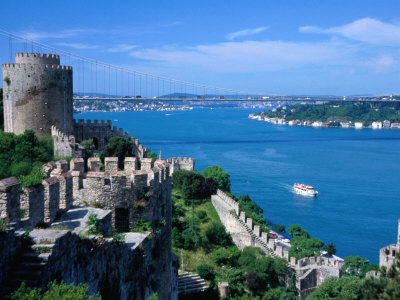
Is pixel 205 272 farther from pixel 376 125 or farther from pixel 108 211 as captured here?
pixel 376 125

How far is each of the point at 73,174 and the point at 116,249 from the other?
108 cm

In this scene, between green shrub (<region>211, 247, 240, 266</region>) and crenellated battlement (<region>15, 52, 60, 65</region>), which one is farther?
green shrub (<region>211, 247, 240, 266</region>)

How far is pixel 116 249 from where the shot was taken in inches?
181

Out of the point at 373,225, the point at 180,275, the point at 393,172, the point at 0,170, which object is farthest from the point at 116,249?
the point at 393,172

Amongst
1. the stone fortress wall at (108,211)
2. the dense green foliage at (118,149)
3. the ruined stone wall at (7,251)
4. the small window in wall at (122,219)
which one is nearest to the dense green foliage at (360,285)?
the stone fortress wall at (108,211)

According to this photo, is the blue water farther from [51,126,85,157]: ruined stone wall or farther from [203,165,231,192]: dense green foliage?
[51,126,85,157]: ruined stone wall

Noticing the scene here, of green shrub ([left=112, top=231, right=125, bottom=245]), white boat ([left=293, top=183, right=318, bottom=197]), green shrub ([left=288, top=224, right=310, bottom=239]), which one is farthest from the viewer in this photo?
white boat ([left=293, top=183, right=318, bottom=197])

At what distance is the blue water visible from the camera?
26.8 meters

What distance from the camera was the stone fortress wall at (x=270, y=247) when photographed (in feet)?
50.5

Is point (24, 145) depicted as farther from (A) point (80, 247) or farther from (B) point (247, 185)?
(B) point (247, 185)

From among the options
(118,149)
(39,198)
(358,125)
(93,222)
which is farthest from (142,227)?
(358,125)

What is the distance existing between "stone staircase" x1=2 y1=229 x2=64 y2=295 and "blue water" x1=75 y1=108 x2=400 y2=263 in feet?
69.7

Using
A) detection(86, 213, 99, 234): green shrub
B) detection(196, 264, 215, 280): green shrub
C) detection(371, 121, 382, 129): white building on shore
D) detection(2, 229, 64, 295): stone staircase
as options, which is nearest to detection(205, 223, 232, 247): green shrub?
detection(196, 264, 215, 280): green shrub

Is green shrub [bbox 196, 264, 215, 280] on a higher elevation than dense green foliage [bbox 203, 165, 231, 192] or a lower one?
lower
